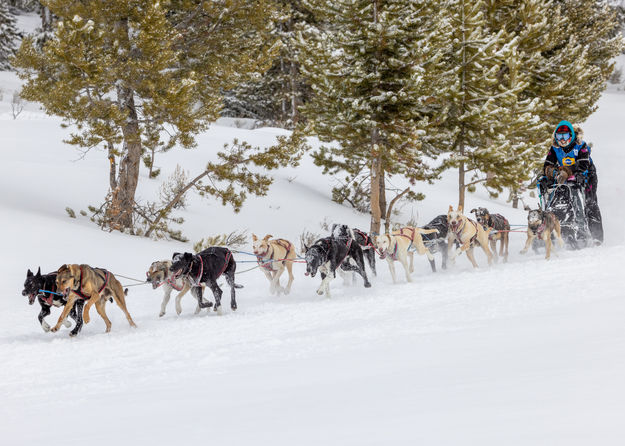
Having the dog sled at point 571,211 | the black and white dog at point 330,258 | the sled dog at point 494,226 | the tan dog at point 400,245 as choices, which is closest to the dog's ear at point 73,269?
the black and white dog at point 330,258

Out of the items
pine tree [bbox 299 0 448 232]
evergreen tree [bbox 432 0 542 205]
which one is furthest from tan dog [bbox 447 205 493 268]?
evergreen tree [bbox 432 0 542 205]

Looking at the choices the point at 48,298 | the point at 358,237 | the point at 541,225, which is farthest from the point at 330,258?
the point at 541,225

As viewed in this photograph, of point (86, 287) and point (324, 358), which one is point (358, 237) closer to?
point (86, 287)

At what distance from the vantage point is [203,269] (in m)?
8.21

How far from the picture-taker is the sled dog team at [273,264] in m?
7.25

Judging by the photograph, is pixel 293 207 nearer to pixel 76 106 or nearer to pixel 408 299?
pixel 76 106

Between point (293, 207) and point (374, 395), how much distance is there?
12.9 meters

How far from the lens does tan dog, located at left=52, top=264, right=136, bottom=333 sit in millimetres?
7137

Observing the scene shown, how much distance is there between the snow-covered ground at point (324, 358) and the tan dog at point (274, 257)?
0.90 feet

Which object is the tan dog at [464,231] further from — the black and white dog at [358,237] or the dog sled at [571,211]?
the dog sled at [571,211]

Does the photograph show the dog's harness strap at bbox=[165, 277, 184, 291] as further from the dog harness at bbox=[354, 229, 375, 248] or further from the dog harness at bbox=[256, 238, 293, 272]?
the dog harness at bbox=[354, 229, 375, 248]

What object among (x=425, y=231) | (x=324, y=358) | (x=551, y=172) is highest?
(x=551, y=172)

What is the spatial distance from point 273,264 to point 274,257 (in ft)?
0.50

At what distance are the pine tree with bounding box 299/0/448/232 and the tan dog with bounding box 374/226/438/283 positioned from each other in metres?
3.31
